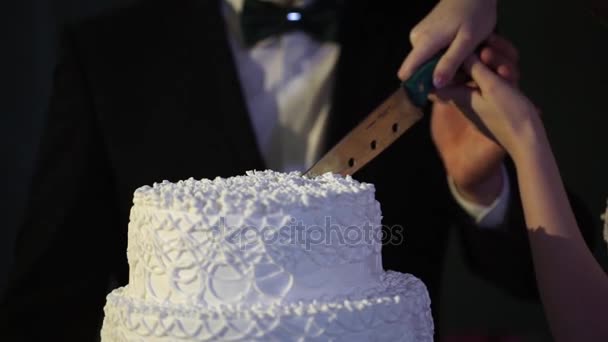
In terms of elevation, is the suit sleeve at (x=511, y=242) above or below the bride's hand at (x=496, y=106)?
below

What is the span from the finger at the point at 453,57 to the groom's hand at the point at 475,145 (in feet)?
0.20

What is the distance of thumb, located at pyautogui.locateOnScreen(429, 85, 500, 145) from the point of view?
1.31m

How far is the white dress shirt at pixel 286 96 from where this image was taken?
6.18 feet

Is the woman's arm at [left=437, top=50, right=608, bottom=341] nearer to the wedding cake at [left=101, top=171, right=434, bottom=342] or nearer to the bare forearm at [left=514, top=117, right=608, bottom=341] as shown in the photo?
the bare forearm at [left=514, top=117, right=608, bottom=341]

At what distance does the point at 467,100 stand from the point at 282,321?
601mm

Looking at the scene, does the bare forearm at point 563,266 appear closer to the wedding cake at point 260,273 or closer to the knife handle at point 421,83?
the knife handle at point 421,83

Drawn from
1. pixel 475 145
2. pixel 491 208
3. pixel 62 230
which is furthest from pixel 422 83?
pixel 62 230

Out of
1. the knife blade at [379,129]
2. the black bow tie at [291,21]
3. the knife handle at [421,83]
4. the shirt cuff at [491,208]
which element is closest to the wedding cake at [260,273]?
the knife blade at [379,129]

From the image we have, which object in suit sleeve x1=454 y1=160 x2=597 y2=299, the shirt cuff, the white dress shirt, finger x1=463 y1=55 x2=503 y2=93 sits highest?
the white dress shirt

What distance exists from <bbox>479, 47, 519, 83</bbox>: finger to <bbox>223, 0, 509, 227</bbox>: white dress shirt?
0.59 meters

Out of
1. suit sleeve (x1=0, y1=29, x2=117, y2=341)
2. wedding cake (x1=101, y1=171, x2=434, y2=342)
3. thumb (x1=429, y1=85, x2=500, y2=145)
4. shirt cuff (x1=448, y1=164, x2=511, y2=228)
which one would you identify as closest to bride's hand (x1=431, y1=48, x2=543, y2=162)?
thumb (x1=429, y1=85, x2=500, y2=145)

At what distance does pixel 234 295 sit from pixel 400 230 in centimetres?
100

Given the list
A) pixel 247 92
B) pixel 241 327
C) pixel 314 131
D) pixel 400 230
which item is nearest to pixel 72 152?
Result: pixel 247 92

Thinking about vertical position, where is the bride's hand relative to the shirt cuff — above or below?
above
